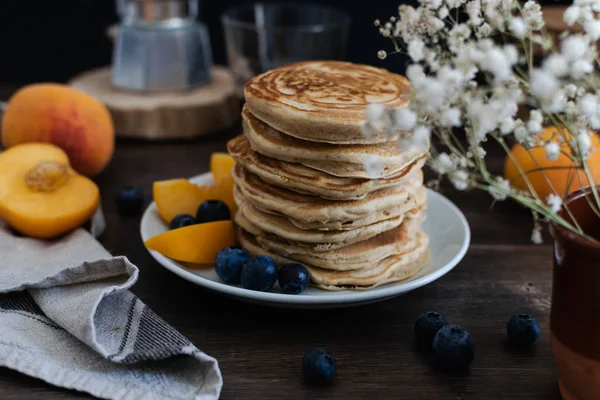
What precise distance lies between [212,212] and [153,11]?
0.99m

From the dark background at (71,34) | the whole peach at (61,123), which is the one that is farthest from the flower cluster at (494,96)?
the dark background at (71,34)

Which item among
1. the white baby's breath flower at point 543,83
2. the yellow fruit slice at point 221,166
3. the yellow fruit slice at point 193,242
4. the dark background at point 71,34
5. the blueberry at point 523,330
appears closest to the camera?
the white baby's breath flower at point 543,83

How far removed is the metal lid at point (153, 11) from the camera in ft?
6.80

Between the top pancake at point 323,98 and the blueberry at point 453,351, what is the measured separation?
30 cm

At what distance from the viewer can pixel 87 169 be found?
1.70 m

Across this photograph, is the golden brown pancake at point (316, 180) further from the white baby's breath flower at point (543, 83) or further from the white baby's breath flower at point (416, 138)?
the white baby's breath flower at point (543, 83)

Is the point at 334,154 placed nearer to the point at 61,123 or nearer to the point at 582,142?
the point at 582,142

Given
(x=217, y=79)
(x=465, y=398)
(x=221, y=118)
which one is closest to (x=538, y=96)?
(x=465, y=398)

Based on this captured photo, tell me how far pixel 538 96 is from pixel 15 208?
3.35ft

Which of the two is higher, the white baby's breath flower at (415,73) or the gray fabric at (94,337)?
the white baby's breath flower at (415,73)

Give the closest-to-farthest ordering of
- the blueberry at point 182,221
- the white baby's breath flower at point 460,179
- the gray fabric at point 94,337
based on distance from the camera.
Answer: the white baby's breath flower at point 460,179, the gray fabric at point 94,337, the blueberry at point 182,221

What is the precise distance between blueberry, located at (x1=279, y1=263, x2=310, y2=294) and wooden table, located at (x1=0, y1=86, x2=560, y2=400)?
2.4 inches

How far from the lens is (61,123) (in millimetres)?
1637

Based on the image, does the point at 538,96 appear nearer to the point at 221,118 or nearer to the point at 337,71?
the point at 337,71
